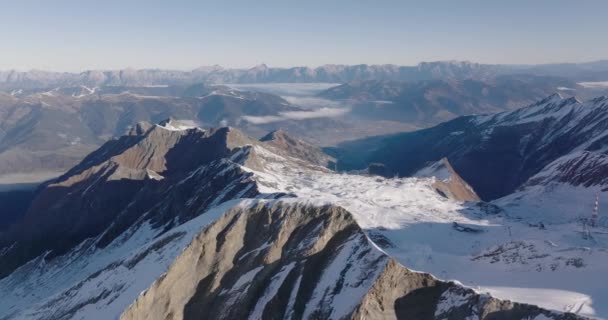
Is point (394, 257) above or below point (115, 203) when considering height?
above

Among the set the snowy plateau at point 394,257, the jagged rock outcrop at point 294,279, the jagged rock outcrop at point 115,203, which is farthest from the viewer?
the jagged rock outcrop at point 115,203

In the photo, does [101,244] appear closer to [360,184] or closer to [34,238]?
[34,238]

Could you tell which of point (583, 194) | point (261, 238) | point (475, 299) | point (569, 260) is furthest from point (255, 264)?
point (583, 194)

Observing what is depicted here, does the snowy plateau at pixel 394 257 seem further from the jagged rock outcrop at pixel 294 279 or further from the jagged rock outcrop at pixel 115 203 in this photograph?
the jagged rock outcrop at pixel 115 203

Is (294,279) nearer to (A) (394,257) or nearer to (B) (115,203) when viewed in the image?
(A) (394,257)

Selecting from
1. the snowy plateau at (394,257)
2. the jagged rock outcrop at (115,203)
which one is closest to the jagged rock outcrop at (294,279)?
the snowy plateau at (394,257)

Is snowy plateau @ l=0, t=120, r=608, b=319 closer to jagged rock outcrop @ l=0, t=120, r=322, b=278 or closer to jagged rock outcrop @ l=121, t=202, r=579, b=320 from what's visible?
jagged rock outcrop @ l=121, t=202, r=579, b=320

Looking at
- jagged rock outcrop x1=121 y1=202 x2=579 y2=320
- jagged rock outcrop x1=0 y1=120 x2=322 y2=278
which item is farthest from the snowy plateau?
jagged rock outcrop x1=0 y1=120 x2=322 y2=278

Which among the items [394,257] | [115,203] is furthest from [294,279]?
[115,203]

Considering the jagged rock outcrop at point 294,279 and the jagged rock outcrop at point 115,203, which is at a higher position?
the jagged rock outcrop at point 294,279
